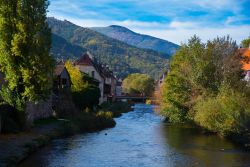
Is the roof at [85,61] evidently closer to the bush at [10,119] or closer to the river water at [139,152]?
the river water at [139,152]

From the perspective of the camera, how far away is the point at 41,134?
43.0 meters

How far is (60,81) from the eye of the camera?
7625 centimetres

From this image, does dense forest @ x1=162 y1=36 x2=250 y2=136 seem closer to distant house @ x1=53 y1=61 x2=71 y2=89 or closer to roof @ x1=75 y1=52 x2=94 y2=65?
distant house @ x1=53 y1=61 x2=71 y2=89

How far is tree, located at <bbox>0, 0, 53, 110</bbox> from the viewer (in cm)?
4353

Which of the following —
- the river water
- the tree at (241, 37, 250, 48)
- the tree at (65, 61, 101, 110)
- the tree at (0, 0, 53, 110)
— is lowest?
the river water

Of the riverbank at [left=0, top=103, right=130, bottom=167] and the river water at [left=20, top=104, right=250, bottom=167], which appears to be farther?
the river water at [left=20, top=104, right=250, bottom=167]

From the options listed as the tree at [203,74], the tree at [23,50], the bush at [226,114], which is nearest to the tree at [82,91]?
the tree at [203,74]

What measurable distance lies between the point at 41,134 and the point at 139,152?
32.5ft

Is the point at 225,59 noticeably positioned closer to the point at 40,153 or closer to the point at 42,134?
the point at 42,134

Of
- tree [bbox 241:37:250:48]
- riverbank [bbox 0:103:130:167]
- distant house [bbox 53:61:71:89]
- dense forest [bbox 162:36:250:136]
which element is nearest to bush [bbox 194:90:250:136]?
dense forest [bbox 162:36:250:136]

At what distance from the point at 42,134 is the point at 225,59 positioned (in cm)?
2918

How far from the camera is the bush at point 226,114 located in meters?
46.4

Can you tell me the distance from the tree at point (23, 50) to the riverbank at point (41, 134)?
13.6ft

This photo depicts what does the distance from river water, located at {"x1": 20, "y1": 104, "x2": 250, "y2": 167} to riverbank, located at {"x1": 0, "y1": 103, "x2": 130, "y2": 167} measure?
28.9 inches
